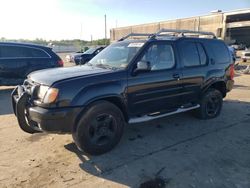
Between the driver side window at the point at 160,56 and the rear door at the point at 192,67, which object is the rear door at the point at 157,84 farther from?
the rear door at the point at 192,67

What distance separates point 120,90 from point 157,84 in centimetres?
89

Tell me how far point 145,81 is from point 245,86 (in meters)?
7.78

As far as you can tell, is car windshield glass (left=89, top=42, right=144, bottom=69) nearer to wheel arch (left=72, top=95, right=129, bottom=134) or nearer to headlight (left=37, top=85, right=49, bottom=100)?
wheel arch (left=72, top=95, right=129, bottom=134)

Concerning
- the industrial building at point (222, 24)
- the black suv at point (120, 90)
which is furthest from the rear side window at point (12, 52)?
the industrial building at point (222, 24)

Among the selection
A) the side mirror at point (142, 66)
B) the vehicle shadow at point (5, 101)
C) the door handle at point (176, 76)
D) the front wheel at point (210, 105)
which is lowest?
the vehicle shadow at point (5, 101)

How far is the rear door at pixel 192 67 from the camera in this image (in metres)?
5.50

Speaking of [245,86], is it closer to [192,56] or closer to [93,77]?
[192,56]

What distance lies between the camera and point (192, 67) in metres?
5.66

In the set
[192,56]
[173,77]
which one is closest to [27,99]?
[173,77]

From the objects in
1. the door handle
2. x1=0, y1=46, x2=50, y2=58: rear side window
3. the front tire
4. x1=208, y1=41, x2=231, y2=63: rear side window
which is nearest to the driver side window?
the door handle

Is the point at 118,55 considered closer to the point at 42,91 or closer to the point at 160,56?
the point at 160,56

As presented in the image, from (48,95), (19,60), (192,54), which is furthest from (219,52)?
(19,60)

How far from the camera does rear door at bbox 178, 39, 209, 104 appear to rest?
5.50 metres

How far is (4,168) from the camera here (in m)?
3.90
